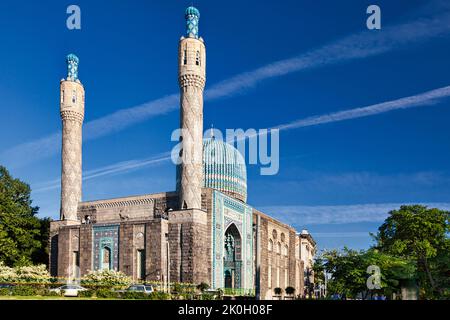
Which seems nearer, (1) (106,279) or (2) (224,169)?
→ (1) (106,279)

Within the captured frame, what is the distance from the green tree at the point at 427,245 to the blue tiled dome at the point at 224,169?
17073 millimetres

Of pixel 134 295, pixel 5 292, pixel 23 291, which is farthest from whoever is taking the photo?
pixel 134 295

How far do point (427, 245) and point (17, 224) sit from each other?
3893 cm

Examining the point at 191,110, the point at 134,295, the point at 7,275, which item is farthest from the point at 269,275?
the point at 134,295

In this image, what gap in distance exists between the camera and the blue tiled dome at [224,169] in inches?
2211

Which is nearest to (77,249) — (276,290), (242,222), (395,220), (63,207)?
(63,207)

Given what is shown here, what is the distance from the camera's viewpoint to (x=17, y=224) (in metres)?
55.0

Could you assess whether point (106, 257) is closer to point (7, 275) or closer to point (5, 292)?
point (7, 275)

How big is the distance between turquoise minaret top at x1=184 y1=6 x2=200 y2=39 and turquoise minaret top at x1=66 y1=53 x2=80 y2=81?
13466 mm

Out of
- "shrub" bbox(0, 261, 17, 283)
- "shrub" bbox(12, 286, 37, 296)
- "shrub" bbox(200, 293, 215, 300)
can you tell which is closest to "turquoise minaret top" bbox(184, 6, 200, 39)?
"shrub" bbox(200, 293, 215, 300)

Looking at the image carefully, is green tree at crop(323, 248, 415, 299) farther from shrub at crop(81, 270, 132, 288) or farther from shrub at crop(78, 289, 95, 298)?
shrub at crop(78, 289, 95, 298)

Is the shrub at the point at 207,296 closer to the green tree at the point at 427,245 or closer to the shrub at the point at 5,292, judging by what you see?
the shrub at the point at 5,292
